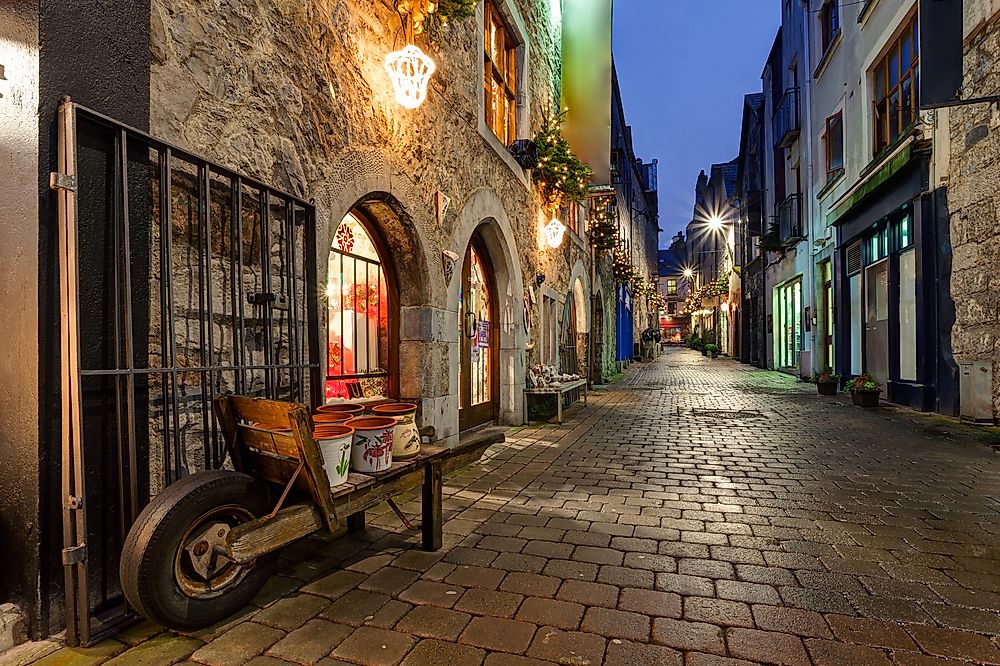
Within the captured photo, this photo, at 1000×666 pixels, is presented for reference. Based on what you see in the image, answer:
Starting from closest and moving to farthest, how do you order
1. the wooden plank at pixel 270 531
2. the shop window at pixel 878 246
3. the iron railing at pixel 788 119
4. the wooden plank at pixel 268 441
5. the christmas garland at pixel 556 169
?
the wooden plank at pixel 270 531 → the wooden plank at pixel 268 441 → the christmas garland at pixel 556 169 → the shop window at pixel 878 246 → the iron railing at pixel 788 119

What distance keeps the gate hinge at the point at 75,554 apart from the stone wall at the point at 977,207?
8.84 meters

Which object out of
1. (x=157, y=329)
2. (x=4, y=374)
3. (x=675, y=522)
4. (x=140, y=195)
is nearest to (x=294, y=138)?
(x=140, y=195)

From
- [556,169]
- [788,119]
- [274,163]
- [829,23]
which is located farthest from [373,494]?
[788,119]

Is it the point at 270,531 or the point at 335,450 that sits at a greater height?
the point at 335,450

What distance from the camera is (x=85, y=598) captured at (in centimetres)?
198

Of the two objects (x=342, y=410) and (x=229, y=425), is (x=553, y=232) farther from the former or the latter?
(x=229, y=425)

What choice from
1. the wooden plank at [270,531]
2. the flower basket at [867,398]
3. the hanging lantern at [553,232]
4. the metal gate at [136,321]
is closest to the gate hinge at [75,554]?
the metal gate at [136,321]

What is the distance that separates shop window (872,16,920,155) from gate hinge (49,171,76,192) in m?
10.3

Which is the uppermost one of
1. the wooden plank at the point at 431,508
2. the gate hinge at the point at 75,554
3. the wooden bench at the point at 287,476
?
the wooden bench at the point at 287,476

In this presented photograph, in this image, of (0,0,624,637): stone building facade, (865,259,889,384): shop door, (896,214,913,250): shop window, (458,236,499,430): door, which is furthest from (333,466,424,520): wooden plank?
(865,259,889,384): shop door

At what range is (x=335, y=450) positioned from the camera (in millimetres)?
2375

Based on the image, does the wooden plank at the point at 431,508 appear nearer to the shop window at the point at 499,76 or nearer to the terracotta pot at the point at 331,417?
the terracotta pot at the point at 331,417

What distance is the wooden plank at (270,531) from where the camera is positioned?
1.99 meters

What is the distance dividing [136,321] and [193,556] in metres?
1.01
